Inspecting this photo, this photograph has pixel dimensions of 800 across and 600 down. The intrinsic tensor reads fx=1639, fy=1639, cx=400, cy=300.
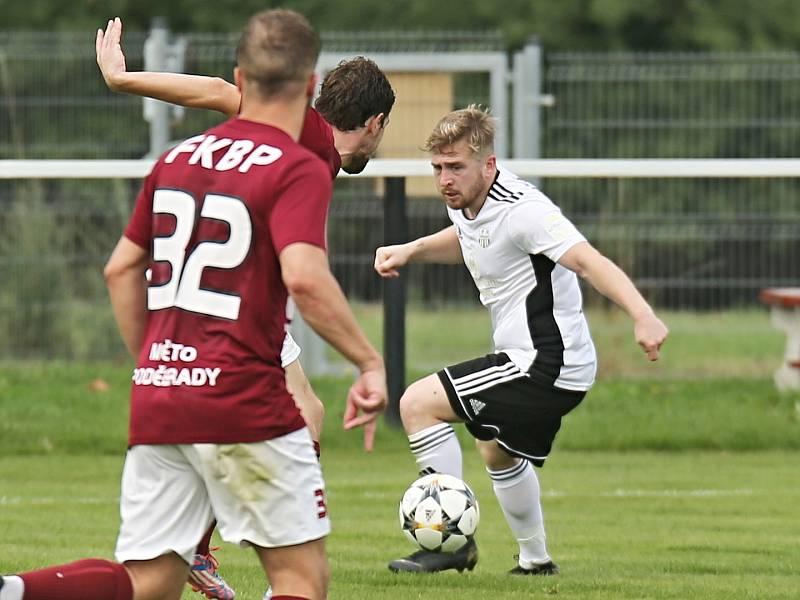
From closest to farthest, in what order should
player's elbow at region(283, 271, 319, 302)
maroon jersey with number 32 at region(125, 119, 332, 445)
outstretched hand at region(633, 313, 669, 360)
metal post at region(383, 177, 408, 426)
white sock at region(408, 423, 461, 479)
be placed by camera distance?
player's elbow at region(283, 271, 319, 302) → maroon jersey with number 32 at region(125, 119, 332, 445) → outstretched hand at region(633, 313, 669, 360) → white sock at region(408, 423, 461, 479) → metal post at region(383, 177, 408, 426)

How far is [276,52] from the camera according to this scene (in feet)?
13.3

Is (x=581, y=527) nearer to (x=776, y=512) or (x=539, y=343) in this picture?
(x=776, y=512)

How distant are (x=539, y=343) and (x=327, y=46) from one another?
29.8ft

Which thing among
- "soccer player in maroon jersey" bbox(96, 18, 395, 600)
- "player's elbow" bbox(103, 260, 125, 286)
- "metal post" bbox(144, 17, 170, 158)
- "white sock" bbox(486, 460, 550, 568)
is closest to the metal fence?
"metal post" bbox(144, 17, 170, 158)

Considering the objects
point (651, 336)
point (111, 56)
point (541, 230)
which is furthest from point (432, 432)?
point (111, 56)

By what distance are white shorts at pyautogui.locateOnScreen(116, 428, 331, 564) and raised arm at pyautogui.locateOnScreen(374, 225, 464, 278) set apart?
2.28 m

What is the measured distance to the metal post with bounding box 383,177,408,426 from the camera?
10.4 metres

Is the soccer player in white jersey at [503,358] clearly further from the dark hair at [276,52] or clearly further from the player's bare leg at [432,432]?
the dark hair at [276,52]

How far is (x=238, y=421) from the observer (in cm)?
404

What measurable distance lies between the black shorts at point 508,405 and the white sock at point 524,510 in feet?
0.34

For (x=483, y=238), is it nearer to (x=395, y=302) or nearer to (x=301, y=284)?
(x=301, y=284)

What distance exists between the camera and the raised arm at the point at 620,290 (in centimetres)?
511

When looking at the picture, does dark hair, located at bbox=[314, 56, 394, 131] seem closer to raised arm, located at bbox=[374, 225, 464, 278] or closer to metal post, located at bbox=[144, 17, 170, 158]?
raised arm, located at bbox=[374, 225, 464, 278]

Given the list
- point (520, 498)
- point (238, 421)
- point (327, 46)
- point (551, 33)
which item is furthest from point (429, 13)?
point (238, 421)
